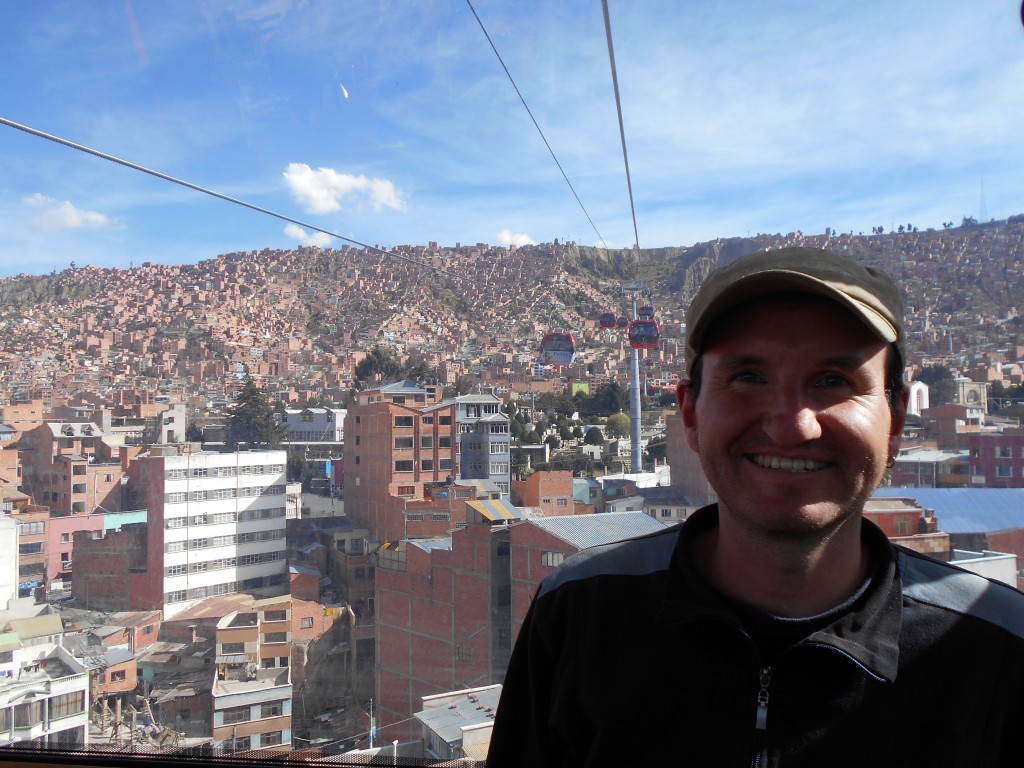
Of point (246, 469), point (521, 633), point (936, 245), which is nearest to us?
point (521, 633)

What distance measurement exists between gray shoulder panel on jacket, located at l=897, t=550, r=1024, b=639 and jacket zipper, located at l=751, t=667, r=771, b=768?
0.16 m

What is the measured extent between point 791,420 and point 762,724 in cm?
26

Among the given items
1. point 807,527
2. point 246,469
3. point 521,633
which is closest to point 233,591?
point 246,469

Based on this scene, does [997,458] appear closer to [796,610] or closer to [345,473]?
[796,610]

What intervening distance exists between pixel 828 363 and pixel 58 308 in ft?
9.95

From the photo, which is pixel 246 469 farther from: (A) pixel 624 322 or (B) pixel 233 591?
(A) pixel 624 322

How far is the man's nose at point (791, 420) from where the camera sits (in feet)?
2.08

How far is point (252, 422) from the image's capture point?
276 cm

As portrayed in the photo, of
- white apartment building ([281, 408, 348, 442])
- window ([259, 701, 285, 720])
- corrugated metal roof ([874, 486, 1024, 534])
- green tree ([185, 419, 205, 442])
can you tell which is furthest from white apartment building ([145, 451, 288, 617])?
corrugated metal roof ([874, 486, 1024, 534])

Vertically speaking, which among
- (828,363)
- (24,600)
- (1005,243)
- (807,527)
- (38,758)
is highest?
(1005,243)

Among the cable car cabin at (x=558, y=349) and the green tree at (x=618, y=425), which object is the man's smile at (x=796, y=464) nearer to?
the green tree at (x=618, y=425)

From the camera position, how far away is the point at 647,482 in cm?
275

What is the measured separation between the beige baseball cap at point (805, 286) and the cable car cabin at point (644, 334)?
230 centimetres

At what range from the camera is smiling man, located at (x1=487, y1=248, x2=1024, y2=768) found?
614 mm
